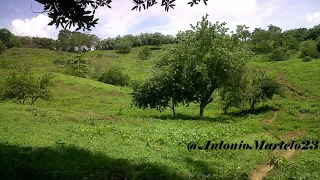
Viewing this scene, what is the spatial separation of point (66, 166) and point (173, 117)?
68.3 feet

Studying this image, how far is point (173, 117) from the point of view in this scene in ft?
97.5

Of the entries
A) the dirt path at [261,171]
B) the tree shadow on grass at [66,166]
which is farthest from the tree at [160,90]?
the tree shadow on grass at [66,166]

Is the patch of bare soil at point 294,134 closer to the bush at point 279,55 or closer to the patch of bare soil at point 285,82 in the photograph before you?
the patch of bare soil at point 285,82

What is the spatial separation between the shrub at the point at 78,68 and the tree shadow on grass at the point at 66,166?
6220cm

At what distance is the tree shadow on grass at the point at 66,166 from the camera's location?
848 cm

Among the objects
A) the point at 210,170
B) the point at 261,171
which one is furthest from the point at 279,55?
the point at 210,170

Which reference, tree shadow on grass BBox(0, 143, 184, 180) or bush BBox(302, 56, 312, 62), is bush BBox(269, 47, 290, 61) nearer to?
bush BBox(302, 56, 312, 62)

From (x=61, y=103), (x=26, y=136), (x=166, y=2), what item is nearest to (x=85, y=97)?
(x=61, y=103)

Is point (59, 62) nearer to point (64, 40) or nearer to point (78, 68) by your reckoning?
point (78, 68)

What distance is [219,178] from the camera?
966 centimetres

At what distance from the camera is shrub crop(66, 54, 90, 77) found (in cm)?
7144

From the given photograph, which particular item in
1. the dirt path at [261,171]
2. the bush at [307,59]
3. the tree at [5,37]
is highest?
the tree at [5,37]

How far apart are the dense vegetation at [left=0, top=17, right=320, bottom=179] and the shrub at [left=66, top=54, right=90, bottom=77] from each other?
29.5 feet

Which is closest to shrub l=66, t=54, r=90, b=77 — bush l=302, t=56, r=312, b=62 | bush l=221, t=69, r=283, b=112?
bush l=221, t=69, r=283, b=112
